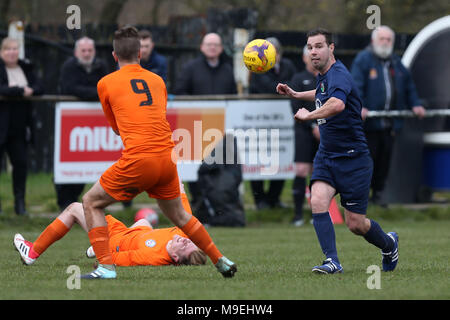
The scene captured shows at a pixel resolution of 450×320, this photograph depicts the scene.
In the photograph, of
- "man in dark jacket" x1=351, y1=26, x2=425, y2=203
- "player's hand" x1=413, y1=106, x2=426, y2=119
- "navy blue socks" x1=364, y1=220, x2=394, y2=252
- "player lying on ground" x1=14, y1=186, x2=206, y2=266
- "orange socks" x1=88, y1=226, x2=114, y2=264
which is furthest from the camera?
"player's hand" x1=413, y1=106, x2=426, y2=119

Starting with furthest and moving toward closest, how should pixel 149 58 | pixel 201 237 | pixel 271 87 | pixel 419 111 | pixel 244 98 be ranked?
pixel 419 111
pixel 271 87
pixel 244 98
pixel 149 58
pixel 201 237

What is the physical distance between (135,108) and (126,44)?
51 cm

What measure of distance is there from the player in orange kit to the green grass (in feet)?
1.76

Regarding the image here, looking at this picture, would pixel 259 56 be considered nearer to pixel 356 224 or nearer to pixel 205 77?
pixel 356 224

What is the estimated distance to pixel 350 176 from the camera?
7.76 metres

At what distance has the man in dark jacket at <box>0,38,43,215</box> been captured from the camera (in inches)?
499

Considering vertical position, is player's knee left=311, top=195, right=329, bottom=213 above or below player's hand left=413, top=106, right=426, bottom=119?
below

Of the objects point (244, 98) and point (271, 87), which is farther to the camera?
point (271, 87)

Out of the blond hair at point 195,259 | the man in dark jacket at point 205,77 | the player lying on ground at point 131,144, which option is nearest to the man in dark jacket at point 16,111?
the man in dark jacket at point 205,77

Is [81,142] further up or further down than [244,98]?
further down

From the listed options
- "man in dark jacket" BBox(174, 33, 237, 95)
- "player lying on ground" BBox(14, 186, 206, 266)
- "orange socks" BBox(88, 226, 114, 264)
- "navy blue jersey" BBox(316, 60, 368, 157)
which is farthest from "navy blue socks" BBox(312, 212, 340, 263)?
"man in dark jacket" BBox(174, 33, 237, 95)

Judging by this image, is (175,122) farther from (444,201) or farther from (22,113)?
(444,201)

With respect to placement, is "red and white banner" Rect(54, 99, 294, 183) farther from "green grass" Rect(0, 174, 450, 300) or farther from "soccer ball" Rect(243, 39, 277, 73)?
"soccer ball" Rect(243, 39, 277, 73)

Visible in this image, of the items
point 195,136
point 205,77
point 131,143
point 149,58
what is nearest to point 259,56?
point 131,143
